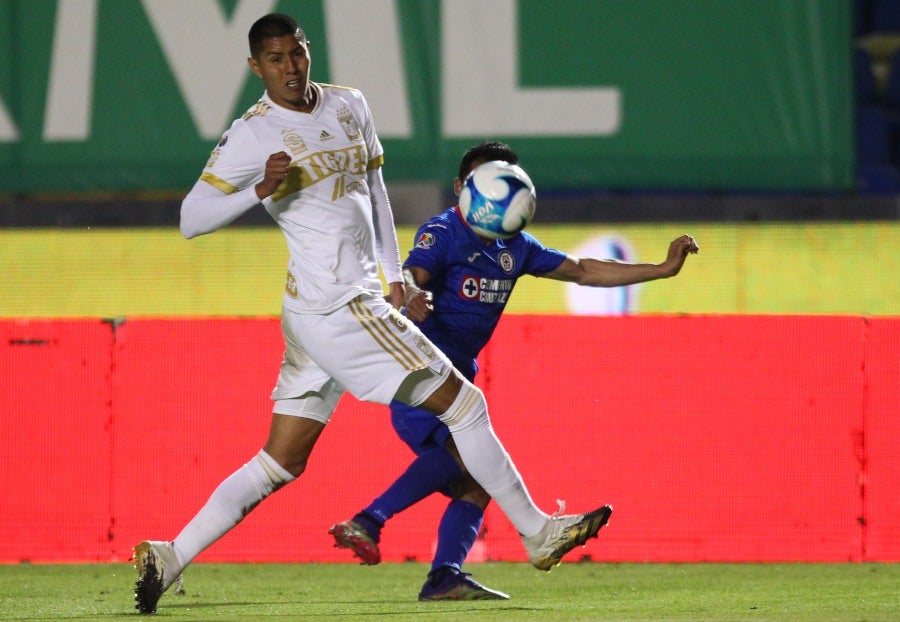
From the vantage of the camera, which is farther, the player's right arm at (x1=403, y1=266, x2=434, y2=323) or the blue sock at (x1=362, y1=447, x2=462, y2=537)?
the blue sock at (x1=362, y1=447, x2=462, y2=537)

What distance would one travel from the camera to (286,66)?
4594 mm

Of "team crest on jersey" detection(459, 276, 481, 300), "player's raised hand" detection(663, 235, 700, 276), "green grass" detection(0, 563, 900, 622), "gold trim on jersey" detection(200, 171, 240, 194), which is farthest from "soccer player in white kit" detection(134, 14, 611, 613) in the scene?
"player's raised hand" detection(663, 235, 700, 276)

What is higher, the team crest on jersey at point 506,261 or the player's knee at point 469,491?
the team crest on jersey at point 506,261

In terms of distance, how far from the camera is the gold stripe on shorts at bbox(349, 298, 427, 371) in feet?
15.0

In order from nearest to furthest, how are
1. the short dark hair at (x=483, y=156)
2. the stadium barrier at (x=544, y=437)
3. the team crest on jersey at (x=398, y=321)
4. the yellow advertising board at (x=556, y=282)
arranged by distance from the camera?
the team crest on jersey at (x=398, y=321)
the short dark hair at (x=483, y=156)
the stadium barrier at (x=544, y=437)
the yellow advertising board at (x=556, y=282)

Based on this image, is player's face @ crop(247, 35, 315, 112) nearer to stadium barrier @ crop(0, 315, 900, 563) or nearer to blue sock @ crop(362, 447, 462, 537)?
blue sock @ crop(362, 447, 462, 537)

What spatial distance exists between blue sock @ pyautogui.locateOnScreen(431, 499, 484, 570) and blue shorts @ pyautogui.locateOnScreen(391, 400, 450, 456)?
23cm

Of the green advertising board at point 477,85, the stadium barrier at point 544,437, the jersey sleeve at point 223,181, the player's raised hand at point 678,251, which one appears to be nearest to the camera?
the jersey sleeve at point 223,181

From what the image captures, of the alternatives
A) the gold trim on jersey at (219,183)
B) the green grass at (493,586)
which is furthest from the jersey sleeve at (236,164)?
the green grass at (493,586)

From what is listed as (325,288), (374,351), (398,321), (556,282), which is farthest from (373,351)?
(556,282)

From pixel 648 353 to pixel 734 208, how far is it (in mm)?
2044

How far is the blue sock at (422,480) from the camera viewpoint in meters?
5.21

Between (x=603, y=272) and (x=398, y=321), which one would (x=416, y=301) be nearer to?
(x=398, y=321)

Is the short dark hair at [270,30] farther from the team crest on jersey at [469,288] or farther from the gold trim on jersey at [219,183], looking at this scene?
the team crest on jersey at [469,288]
